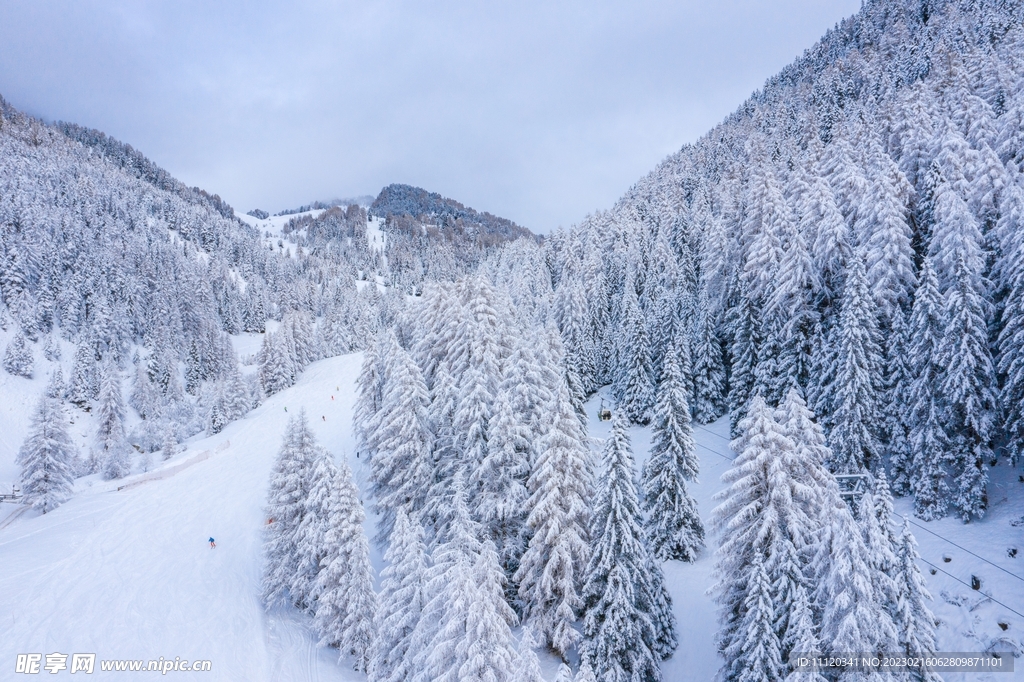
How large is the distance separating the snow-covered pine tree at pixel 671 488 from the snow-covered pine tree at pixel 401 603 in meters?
14.0

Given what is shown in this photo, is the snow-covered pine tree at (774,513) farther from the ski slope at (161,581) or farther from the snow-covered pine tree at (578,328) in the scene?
the snow-covered pine tree at (578,328)

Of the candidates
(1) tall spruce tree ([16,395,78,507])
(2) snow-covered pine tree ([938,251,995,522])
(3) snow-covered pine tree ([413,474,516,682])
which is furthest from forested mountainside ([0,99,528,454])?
(2) snow-covered pine tree ([938,251,995,522])

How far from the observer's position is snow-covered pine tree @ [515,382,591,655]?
19.5m

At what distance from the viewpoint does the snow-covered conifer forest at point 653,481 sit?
14.9 meters

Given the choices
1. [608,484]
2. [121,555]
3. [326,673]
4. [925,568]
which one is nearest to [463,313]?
[608,484]

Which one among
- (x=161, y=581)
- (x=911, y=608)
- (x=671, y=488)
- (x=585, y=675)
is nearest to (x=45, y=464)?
(x=161, y=581)

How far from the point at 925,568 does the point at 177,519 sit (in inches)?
1857

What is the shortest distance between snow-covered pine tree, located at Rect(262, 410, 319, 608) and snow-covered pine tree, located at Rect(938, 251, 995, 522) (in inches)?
1293

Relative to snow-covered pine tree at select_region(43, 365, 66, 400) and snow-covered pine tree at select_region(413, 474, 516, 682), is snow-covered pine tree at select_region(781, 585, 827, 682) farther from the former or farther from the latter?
snow-covered pine tree at select_region(43, 365, 66, 400)

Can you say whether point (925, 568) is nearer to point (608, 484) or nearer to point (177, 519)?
point (608, 484)

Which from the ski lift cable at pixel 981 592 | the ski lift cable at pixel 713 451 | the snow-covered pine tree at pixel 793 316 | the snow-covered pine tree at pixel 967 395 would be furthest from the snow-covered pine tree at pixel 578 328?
the ski lift cable at pixel 981 592

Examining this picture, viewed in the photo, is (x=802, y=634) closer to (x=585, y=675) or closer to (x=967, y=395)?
(x=585, y=675)

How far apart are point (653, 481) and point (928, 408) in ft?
45.7

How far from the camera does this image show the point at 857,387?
2528cm
